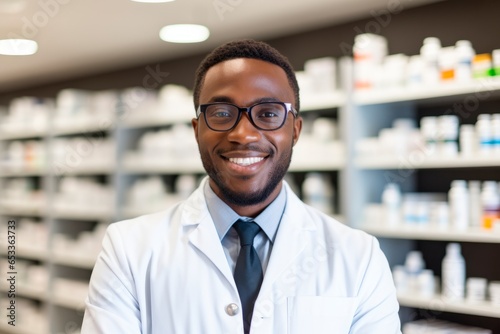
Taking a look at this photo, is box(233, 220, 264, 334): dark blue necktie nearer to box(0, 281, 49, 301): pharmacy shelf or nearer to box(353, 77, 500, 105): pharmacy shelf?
box(353, 77, 500, 105): pharmacy shelf

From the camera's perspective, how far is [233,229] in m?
1.29

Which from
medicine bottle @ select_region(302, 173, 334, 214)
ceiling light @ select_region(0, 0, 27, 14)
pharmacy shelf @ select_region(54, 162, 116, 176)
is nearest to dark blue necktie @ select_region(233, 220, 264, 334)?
medicine bottle @ select_region(302, 173, 334, 214)

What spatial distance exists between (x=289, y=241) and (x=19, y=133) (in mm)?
5268

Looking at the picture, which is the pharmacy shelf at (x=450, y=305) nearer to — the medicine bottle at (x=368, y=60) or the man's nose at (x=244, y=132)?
→ the medicine bottle at (x=368, y=60)

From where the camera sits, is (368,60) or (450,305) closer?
(450,305)

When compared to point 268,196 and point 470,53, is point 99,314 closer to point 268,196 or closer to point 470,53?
point 268,196

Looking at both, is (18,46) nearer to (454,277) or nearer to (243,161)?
(454,277)

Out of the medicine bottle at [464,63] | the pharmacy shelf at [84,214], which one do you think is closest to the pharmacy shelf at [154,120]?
the pharmacy shelf at [84,214]

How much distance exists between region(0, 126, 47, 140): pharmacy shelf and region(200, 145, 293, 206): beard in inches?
187

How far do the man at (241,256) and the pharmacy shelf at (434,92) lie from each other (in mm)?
1894

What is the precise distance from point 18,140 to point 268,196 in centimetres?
595

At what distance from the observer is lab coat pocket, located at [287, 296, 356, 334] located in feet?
3.97

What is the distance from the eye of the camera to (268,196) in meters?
1.27

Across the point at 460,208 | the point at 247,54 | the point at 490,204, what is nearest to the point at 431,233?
the point at 460,208
